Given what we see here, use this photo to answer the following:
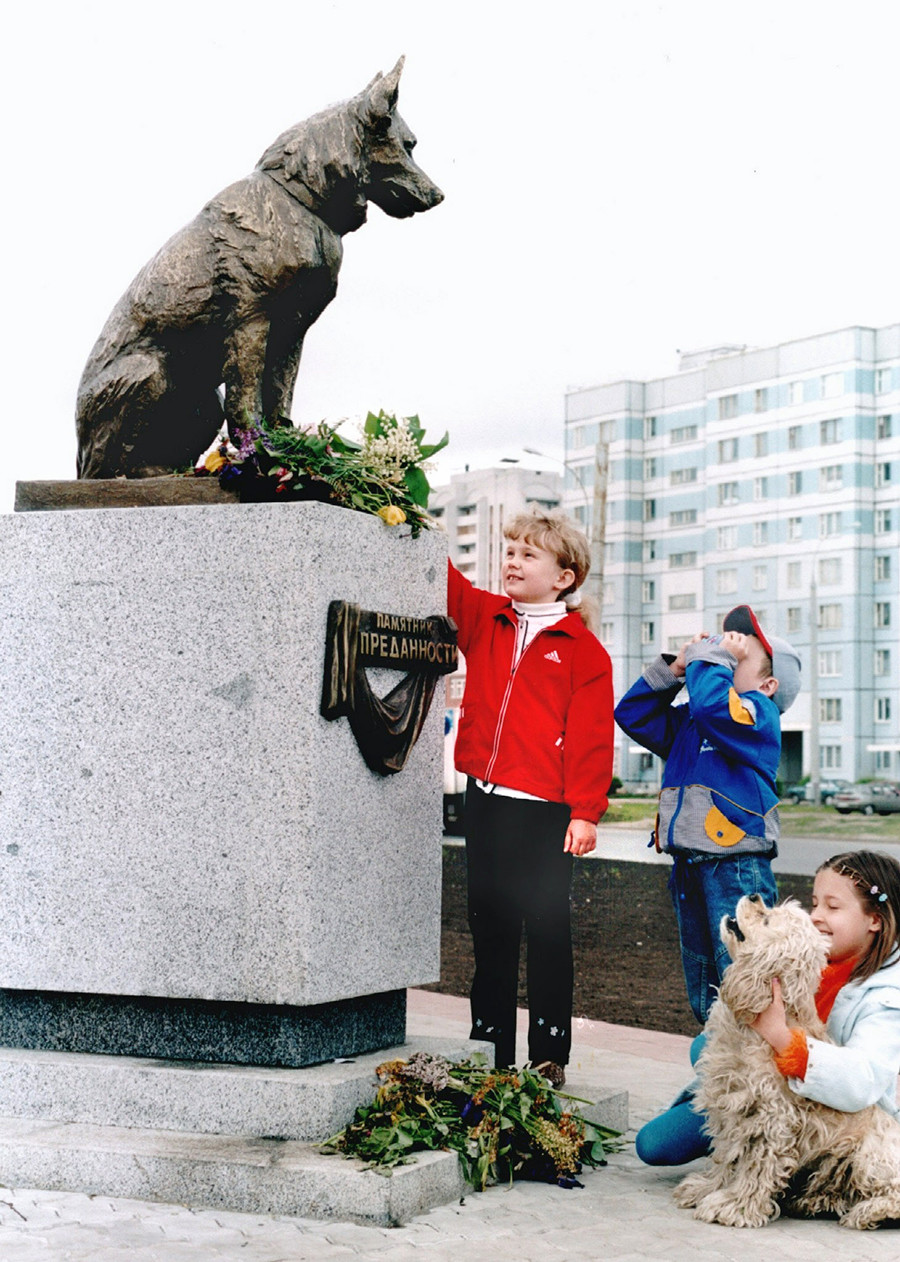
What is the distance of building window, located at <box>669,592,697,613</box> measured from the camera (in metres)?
58.3

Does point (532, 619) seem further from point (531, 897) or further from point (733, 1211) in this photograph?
point (733, 1211)

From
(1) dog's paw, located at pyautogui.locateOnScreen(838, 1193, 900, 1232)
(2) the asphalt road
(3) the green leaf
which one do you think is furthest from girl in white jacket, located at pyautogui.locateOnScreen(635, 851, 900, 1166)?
(2) the asphalt road

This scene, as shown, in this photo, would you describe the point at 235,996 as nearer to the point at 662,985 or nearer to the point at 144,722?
the point at 144,722

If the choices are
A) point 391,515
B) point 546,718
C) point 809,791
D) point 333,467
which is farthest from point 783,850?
point 809,791

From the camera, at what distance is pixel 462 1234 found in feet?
12.4

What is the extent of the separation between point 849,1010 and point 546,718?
1.32 m

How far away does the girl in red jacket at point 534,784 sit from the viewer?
4816 millimetres

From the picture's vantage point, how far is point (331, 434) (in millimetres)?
4922

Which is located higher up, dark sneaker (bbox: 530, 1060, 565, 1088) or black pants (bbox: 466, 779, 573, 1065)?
black pants (bbox: 466, 779, 573, 1065)

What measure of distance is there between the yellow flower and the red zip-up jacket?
1.71 ft

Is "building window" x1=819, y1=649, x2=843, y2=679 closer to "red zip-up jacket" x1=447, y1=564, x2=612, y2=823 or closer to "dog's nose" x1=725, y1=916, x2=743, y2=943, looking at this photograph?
"red zip-up jacket" x1=447, y1=564, x2=612, y2=823

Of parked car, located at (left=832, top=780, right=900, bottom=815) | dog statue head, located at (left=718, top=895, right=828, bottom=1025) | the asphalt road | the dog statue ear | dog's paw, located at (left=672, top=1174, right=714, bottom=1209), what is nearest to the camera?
dog statue head, located at (left=718, top=895, right=828, bottom=1025)

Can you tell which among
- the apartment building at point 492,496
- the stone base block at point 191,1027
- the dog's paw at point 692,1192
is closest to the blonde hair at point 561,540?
the stone base block at point 191,1027

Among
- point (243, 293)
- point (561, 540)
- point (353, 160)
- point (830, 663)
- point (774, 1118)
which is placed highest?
point (830, 663)
